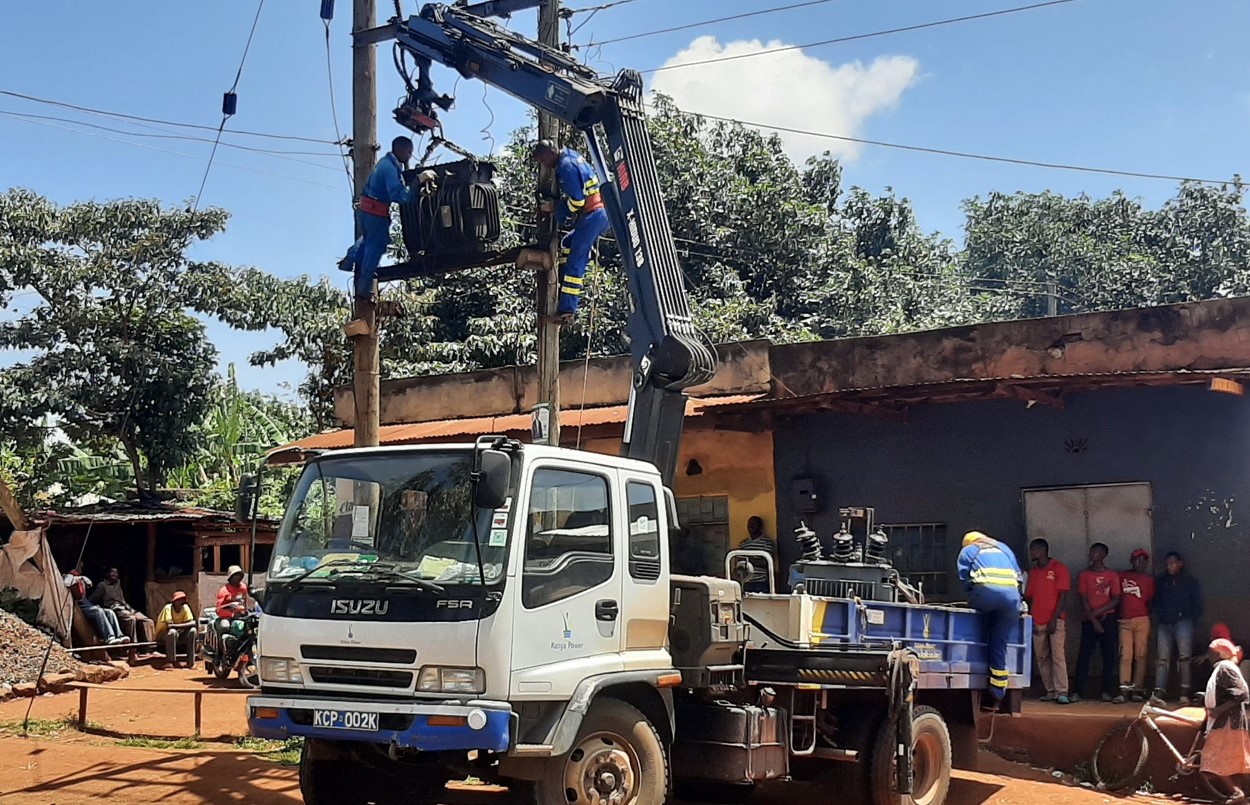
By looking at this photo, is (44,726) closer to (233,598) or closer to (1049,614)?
(233,598)

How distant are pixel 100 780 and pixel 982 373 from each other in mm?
10141

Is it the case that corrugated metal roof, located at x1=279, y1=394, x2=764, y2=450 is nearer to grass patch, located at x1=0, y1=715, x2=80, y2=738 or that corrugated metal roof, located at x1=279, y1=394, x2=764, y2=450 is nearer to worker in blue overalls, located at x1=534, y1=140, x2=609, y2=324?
worker in blue overalls, located at x1=534, y1=140, x2=609, y2=324

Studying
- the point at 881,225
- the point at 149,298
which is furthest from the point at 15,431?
the point at 881,225

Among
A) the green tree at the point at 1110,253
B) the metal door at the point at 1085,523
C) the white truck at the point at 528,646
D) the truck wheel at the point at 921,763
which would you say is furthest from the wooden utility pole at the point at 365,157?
the green tree at the point at 1110,253

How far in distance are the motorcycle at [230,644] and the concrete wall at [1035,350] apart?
7.21 metres

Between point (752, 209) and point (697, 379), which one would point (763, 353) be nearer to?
point (697, 379)

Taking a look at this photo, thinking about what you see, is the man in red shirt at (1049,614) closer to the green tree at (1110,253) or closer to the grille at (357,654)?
the grille at (357,654)

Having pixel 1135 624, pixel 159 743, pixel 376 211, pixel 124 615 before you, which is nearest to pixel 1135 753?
pixel 1135 624

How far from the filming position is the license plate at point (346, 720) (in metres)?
5.82

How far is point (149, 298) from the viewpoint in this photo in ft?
71.5

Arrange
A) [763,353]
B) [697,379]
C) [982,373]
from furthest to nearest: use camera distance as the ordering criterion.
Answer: [763,353] → [982,373] → [697,379]

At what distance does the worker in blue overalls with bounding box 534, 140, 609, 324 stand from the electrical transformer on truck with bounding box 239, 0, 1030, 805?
2727 mm

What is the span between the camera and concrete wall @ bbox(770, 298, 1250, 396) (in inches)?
498

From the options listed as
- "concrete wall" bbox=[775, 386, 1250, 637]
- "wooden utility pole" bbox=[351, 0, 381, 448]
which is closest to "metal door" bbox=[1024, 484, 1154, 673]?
"concrete wall" bbox=[775, 386, 1250, 637]
